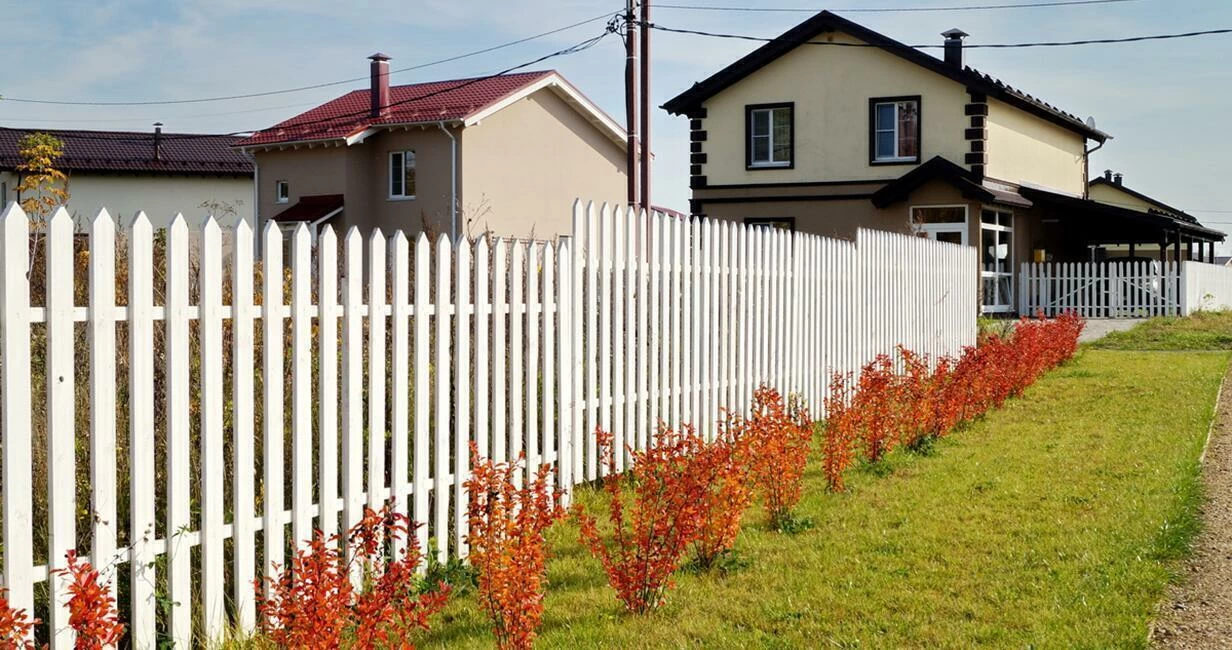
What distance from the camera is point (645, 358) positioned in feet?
27.3

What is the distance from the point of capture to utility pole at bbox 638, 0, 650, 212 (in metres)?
18.1

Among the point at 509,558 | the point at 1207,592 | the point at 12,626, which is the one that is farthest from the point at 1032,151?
the point at 12,626

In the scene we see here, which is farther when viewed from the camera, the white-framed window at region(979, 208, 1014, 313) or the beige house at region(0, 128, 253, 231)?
the beige house at region(0, 128, 253, 231)

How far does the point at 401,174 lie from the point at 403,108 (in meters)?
2.18

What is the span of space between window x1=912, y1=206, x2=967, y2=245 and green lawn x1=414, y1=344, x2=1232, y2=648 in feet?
62.9

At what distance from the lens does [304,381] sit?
17.3ft

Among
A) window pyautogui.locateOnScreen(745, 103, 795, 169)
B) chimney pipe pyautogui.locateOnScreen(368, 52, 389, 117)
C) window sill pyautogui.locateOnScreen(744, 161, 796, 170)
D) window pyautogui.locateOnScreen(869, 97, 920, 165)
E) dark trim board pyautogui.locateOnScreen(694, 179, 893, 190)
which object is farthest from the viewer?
chimney pipe pyautogui.locateOnScreen(368, 52, 389, 117)

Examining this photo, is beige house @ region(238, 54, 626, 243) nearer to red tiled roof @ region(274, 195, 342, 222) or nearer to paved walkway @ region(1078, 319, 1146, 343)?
red tiled roof @ region(274, 195, 342, 222)

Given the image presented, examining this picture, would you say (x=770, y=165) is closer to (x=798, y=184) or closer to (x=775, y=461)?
(x=798, y=184)

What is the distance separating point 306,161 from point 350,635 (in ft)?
107

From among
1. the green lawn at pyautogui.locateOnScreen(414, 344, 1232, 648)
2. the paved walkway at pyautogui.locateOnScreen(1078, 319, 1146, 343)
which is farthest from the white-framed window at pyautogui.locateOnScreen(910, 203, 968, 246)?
the green lawn at pyautogui.locateOnScreen(414, 344, 1232, 648)

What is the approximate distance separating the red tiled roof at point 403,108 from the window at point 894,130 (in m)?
9.89

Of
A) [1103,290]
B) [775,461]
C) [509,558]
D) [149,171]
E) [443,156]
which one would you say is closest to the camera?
[509,558]

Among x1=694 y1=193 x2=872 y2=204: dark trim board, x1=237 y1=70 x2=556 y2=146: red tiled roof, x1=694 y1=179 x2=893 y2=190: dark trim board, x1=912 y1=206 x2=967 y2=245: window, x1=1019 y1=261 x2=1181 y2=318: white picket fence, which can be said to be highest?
x1=237 y1=70 x2=556 y2=146: red tiled roof
